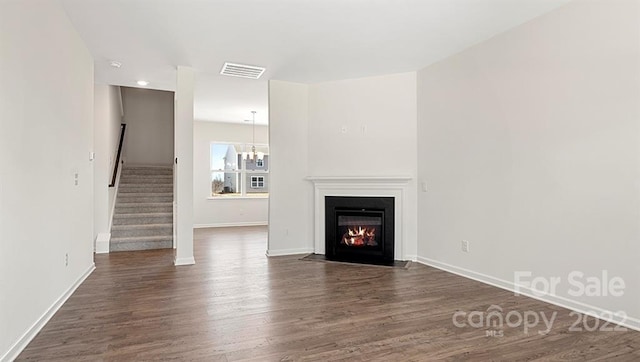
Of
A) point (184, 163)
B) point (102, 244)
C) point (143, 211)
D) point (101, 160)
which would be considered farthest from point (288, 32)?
point (143, 211)

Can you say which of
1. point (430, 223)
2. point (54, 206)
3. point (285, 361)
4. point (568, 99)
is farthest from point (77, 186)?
point (568, 99)

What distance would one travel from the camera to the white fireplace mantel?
496 cm

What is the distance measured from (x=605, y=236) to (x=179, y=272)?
4.33m

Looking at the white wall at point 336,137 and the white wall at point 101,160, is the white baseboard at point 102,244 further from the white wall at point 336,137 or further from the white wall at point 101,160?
the white wall at point 336,137

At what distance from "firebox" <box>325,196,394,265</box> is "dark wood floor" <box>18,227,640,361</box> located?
0.60 m

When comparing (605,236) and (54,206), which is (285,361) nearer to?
(54,206)

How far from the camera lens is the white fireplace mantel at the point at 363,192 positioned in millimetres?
4957

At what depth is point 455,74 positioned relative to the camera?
4.29m

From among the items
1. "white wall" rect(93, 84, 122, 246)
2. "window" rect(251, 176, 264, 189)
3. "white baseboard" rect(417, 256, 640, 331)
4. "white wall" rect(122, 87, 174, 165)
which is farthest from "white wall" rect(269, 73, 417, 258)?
"white wall" rect(122, 87, 174, 165)

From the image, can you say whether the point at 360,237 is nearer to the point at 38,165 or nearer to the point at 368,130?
the point at 368,130

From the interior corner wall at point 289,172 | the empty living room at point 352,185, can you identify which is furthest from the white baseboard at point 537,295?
the interior corner wall at point 289,172

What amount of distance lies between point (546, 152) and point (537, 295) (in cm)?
133

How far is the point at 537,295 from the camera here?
3.31m

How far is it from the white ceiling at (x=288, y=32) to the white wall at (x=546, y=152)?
1.22 ft
